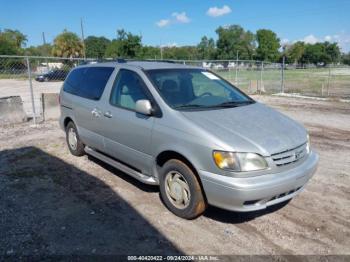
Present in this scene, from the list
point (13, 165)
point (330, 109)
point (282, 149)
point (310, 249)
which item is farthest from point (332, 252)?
point (330, 109)

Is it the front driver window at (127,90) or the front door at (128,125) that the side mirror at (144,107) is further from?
the front driver window at (127,90)

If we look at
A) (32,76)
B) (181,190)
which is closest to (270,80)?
(32,76)

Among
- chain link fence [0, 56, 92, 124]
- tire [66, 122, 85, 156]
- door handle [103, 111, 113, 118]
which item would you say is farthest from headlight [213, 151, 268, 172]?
chain link fence [0, 56, 92, 124]

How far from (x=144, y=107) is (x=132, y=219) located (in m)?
1.34

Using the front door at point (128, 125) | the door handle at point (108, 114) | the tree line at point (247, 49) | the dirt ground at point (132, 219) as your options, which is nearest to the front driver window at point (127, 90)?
the front door at point (128, 125)

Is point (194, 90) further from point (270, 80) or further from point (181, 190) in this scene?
point (270, 80)

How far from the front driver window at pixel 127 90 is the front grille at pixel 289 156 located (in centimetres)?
181

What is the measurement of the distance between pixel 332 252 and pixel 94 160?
4186mm

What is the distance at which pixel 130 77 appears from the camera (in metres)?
4.57

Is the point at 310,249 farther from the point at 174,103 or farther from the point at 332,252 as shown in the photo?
the point at 174,103

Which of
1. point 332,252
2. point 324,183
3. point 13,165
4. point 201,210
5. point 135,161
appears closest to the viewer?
point 332,252

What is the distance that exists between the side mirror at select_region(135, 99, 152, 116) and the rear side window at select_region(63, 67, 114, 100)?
1.25 m

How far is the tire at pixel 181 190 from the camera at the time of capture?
141 inches

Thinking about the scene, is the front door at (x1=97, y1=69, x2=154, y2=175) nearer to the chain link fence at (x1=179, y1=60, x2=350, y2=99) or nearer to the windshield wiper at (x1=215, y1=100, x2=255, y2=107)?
the windshield wiper at (x1=215, y1=100, x2=255, y2=107)
